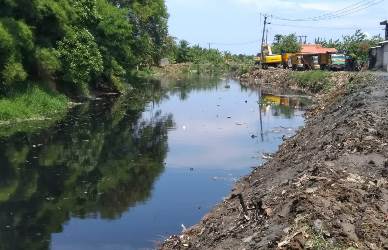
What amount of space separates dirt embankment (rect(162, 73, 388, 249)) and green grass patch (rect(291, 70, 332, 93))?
94.6 ft

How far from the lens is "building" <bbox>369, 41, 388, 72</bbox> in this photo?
1766 inches

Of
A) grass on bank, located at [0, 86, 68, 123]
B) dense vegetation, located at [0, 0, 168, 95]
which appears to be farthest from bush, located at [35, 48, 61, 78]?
grass on bank, located at [0, 86, 68, 123]

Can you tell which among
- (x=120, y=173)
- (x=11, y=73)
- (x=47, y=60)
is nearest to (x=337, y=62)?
(x=47, y=60)

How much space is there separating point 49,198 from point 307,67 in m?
51.7

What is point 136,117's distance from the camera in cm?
3014

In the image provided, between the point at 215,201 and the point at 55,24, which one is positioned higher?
the point at 55,24

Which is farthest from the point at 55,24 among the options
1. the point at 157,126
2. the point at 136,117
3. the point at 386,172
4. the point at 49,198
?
the point at 386,172

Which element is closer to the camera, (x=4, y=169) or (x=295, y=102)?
(x=4, y=169)

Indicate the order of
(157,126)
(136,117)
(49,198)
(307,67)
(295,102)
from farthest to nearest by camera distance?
(307,67) → (295,102) → (136,117) → (157,126) → (49,198)

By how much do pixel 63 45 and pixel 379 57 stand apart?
93.3 feet

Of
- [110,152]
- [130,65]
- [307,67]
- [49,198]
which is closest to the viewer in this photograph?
[49,198]

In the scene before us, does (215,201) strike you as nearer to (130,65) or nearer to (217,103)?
(217,103)

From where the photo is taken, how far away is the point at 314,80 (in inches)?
1786

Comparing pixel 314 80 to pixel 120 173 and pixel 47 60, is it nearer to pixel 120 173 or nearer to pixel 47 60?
pixel 47 60
